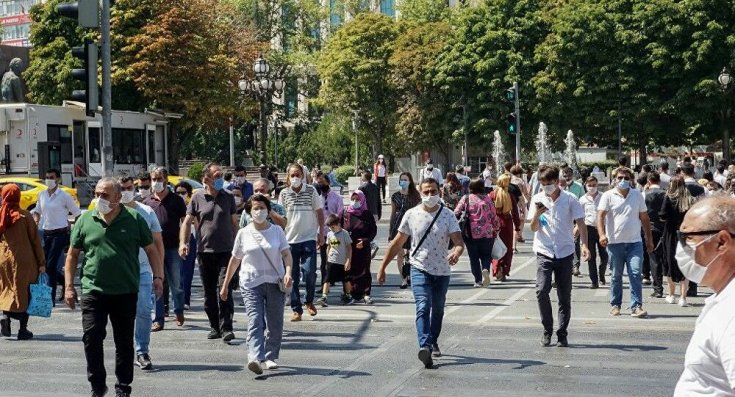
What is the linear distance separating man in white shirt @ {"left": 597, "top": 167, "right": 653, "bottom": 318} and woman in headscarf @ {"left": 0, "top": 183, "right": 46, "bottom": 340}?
6.36m

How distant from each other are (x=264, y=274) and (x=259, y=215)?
1.80ft

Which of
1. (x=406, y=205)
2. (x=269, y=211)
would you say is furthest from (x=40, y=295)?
(x=406, y=205)

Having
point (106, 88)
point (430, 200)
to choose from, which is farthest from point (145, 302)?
point (106, 88)

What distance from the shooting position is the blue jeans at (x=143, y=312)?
32.5ft

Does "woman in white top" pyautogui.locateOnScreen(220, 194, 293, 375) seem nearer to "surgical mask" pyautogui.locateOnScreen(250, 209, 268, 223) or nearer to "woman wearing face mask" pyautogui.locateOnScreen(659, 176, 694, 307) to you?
"surgical mask" pyautogui.locateOnScreen(250, 209, 268, 223)

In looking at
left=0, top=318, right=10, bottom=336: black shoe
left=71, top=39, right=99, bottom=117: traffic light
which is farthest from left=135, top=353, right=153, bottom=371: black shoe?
left=71, top=39, right=99, bottom=117: traffic light

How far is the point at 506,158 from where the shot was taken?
6025cm

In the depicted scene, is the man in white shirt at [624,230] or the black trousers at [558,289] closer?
the black trousers at [558,289]

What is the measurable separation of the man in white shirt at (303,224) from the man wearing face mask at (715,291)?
10012 mm

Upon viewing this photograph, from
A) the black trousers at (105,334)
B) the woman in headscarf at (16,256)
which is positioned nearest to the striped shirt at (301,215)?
Answer: the woman in headscarf at (16,256)

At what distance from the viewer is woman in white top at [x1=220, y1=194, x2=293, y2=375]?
10125mm

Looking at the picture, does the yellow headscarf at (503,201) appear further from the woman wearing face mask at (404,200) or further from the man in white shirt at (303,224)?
the man in white shirt at (303,224)

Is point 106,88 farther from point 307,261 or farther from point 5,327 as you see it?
point 5,327

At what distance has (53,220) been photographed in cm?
1534
